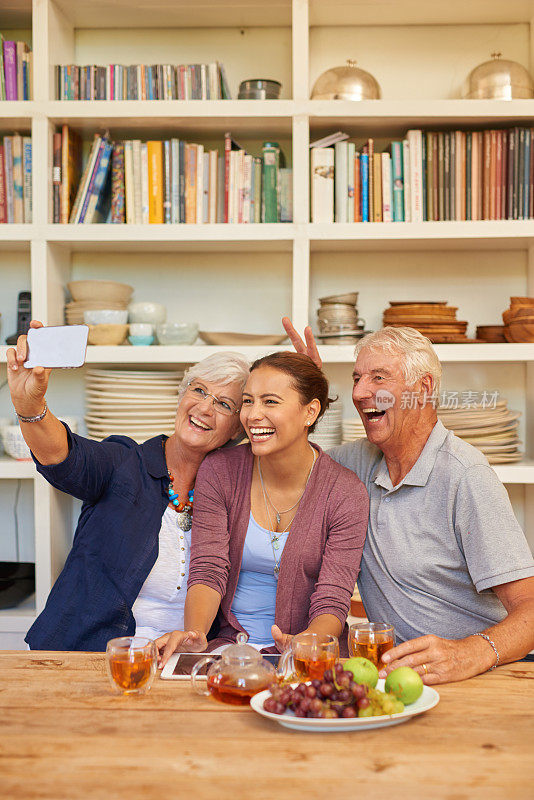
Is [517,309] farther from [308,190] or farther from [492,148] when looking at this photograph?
[308,190]

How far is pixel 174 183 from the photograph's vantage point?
8.79ft

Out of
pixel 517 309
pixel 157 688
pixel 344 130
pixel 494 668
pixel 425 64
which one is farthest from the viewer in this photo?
pixel 425 64

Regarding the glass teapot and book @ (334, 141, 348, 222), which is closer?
the glass teapot

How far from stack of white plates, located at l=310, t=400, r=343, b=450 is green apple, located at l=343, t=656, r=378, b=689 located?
5.05 ft

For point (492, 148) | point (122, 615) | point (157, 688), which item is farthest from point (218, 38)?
point (157, 688)

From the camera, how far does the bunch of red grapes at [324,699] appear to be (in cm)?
107

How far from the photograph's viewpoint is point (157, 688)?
A: 1236mm

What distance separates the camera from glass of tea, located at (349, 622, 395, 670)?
4.24 feet

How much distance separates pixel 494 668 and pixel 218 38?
8.52 ft

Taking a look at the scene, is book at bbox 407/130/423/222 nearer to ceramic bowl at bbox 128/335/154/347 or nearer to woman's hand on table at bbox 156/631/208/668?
ceramic bowl at bbox 128/335/154/347

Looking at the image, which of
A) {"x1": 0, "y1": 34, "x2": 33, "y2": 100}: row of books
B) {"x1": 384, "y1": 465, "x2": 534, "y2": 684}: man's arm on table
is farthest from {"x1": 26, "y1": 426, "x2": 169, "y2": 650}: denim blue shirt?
{"x1": 0, "y1": 34, "x2": 33, "y2": 100}: row of books

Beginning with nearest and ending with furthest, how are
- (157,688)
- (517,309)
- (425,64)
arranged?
(157,688)
(517,309)
(425,64)

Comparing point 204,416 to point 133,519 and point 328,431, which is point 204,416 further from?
point 328,431

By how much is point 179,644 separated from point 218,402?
27.0 inches
